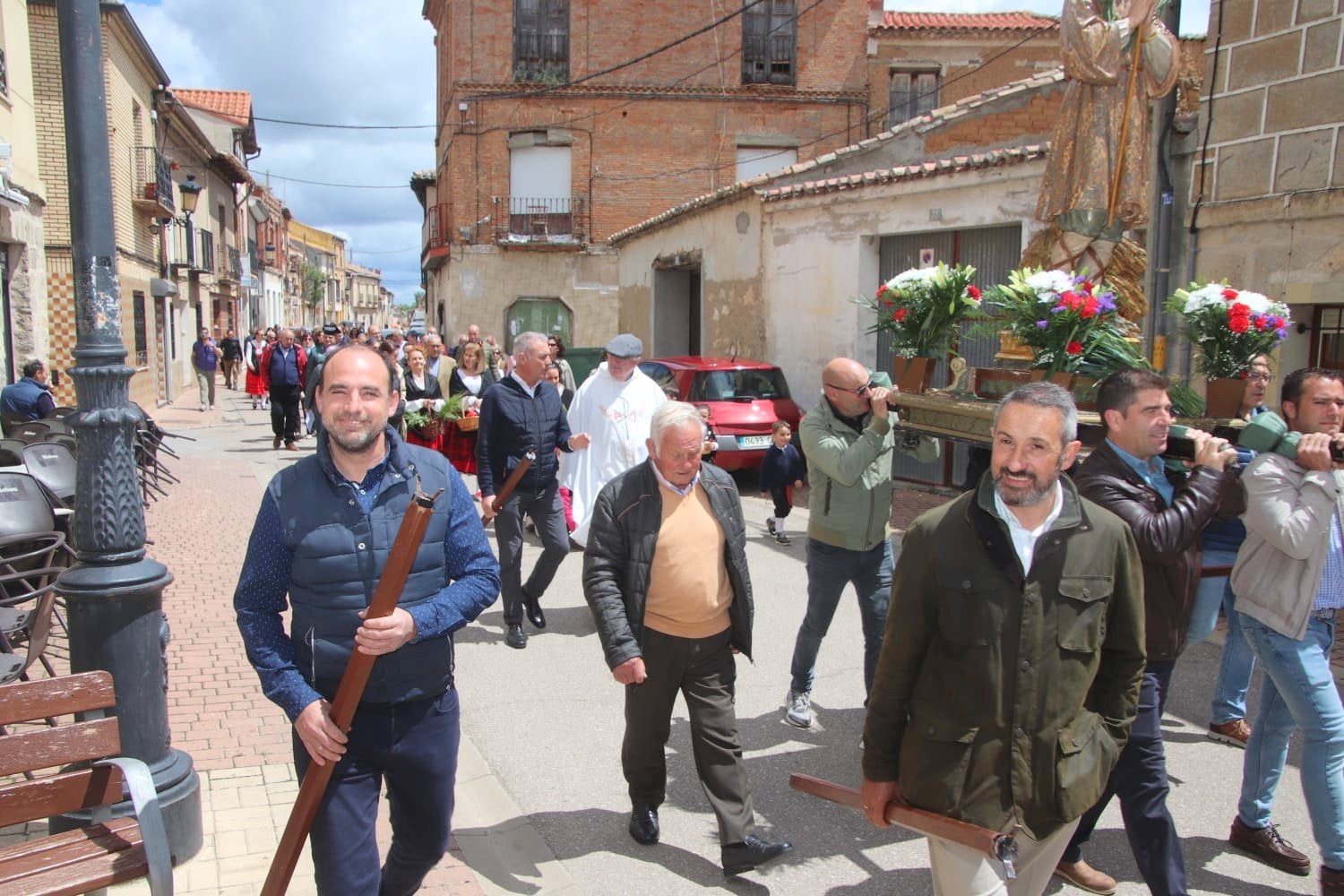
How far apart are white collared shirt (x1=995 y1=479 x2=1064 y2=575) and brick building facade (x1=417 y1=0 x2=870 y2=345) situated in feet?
89.6

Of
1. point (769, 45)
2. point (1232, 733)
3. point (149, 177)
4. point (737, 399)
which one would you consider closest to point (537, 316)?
point (769, 45)

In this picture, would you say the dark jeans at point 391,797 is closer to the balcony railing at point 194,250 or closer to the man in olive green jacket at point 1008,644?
the man in olive green jacket at point 1008,644

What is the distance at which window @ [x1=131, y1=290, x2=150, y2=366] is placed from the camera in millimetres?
20859

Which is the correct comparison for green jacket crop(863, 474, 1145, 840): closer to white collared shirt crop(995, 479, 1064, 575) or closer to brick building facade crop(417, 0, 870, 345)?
white collared shirt crop(995, 479, 1064, 575)

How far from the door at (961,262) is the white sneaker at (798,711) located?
254 inches

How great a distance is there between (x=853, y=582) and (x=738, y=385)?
7.46m

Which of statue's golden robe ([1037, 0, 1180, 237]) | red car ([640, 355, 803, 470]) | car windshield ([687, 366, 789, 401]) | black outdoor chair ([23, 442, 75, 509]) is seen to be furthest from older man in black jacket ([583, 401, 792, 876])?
car windshield ([687, 366, 789, 401])

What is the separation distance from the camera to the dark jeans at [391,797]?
276 centimetres

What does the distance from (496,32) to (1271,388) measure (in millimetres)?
24934

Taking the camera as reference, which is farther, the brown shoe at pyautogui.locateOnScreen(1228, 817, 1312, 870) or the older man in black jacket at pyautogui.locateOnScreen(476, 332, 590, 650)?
the older man in black jacket at pyautogui.locateOnScreen(476, 332, 590, 650)

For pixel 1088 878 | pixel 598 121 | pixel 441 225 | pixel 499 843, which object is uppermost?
pixel 598 121

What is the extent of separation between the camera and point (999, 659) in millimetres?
2516

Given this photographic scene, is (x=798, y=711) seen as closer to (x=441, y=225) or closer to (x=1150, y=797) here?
(x=1150, y=797)

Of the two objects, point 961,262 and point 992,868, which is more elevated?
point 961,262
